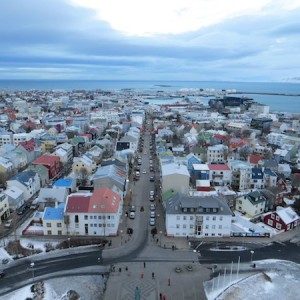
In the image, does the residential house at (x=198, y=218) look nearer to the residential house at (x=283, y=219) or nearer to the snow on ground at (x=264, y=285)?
the snow on ground at (x=264, y=285)

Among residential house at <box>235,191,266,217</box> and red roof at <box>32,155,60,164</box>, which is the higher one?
red roof at <box>32,155,60,164</box>

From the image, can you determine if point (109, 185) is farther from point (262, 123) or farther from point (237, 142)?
point (262, 123)

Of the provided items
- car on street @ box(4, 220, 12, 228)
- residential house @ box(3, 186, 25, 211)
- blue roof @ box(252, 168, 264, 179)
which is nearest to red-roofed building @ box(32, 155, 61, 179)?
residential house @ box(3, 186, 25, 211)

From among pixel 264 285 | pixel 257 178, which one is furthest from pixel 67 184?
pixel 257 178

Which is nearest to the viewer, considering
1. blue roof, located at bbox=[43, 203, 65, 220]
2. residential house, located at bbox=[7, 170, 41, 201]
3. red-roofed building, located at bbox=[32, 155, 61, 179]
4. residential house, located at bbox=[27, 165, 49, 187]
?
blue roof, located at bbox=[43, 203, 65, 220]

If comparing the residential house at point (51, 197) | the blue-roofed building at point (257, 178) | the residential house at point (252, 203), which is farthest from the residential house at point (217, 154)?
the residential house at point (51, 197)

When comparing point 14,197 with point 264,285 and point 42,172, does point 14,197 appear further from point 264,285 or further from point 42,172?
point 264,285

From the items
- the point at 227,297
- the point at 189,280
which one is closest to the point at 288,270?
the point at 227,297

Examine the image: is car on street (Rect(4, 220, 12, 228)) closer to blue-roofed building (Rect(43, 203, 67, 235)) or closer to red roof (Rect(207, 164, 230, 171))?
blue-roofed building (Rect(43, 203, 67, 235))
